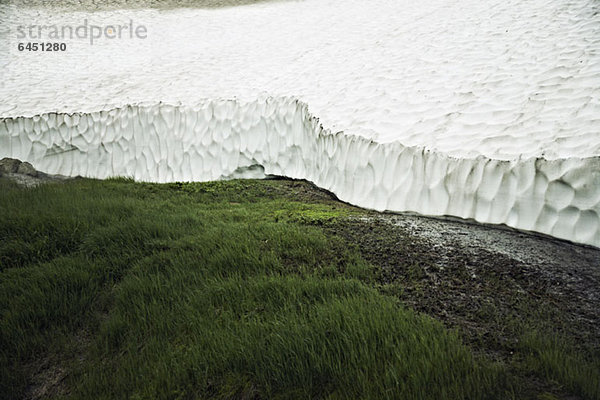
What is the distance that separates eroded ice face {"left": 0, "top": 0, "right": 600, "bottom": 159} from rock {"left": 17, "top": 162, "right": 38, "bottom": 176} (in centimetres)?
165

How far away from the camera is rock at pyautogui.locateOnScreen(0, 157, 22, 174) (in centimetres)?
888

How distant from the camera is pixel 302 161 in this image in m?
8.08

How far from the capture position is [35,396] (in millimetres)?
2979

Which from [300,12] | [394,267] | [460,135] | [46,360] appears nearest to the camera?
[46,360]

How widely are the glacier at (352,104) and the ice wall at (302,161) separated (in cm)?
2

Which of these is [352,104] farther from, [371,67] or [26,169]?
[26,169]

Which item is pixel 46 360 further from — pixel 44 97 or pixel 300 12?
pixel 300 12

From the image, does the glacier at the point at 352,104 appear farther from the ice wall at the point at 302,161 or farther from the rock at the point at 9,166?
the rock at the point at 9,166

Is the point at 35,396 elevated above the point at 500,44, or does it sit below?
below

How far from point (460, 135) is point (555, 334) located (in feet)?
10.7

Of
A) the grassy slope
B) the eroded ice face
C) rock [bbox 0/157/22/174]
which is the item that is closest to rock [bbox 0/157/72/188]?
rock [bbox 0/157/22/174]

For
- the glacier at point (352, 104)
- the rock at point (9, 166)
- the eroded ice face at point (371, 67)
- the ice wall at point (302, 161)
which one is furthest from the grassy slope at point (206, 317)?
the rock at point (9, 166)

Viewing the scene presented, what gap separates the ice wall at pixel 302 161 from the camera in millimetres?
4406

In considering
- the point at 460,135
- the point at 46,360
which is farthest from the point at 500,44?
the point at 46,360
